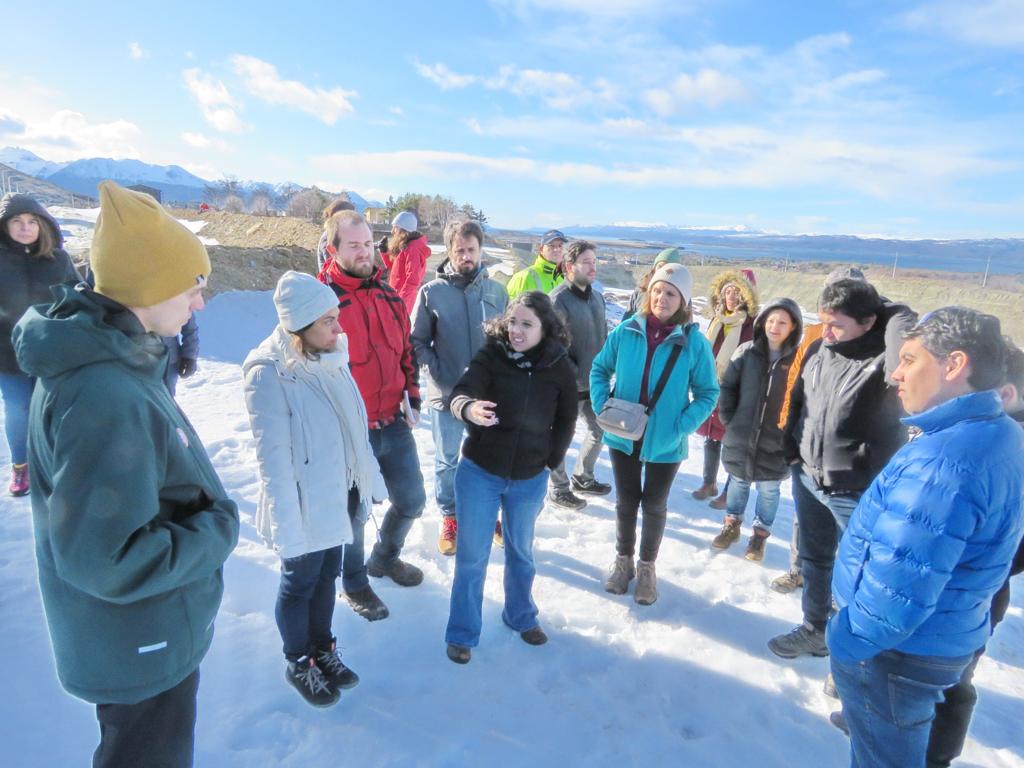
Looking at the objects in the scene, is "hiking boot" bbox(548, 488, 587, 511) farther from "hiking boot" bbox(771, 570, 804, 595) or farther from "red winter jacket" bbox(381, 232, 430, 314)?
"red winter jacket" bbox(381, 232, 430, 314)

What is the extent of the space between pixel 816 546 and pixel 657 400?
3.76 ft

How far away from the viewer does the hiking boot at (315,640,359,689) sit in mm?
2475

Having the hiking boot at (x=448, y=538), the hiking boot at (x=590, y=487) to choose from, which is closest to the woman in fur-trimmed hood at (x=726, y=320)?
the hiking boot at (x=590, y=487)

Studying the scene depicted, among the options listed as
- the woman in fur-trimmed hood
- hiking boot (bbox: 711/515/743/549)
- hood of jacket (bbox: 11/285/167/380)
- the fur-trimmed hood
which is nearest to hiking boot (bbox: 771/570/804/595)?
hiking boot (bbox: 711/515/743/549)

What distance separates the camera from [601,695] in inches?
103

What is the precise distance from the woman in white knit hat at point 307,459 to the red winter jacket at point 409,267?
11.3 ft

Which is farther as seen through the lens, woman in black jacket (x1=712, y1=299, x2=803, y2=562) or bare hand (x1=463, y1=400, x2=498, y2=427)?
woman in black jacket (x1=712, y1=299, x2=803, y2=562)

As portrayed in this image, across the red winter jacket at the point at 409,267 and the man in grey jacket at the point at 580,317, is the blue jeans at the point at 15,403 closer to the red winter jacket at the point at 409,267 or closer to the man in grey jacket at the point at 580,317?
the red winter jacket at the point at 409,267

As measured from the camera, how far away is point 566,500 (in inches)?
177

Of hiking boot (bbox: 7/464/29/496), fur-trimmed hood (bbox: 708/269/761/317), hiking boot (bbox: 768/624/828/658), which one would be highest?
fur-trimmed hood (bbox: 708/269/761/317)

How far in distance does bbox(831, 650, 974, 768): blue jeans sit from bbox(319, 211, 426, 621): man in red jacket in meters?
2.24

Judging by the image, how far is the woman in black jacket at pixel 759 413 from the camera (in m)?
3.57

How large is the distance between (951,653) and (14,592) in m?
4.32

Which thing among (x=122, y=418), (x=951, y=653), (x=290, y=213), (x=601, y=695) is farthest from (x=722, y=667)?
(x=290, y=213)
